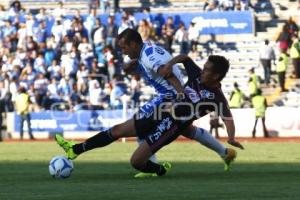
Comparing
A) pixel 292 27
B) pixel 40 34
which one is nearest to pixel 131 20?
pixel 40 34

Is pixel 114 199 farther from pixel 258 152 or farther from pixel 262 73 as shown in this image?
pixel 262 73

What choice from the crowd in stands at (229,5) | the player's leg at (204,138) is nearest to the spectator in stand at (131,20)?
the crowd in stands at (229,5)

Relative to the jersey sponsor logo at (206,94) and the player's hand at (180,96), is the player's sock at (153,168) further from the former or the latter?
the jersey sponsor logo at (206,94)

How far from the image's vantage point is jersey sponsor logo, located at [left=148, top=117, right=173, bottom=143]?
1471 cm

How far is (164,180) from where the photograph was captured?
14.0 metres

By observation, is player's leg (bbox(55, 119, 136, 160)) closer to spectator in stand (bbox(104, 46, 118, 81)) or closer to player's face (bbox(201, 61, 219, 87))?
player's face (bbox(201, 61, 219, 87))

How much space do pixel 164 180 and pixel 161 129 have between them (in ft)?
3.17

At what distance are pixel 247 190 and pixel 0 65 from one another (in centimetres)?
2763

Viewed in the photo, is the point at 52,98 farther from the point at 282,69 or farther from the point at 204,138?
the point at 204,138

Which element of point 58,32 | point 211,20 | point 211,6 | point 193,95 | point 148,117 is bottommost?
point 58,32

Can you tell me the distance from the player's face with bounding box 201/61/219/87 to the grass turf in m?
1.37

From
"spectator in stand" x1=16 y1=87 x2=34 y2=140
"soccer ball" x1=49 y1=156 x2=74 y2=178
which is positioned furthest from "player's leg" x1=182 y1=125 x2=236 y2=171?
"spectator in stand" x1=16 y1=87 x2=34 y2=140

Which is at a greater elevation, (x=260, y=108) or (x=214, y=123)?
(x=260, y=108)

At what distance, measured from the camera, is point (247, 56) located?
126 ft
